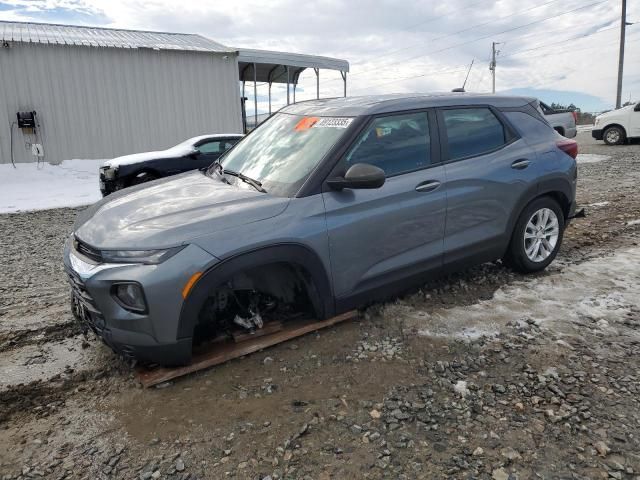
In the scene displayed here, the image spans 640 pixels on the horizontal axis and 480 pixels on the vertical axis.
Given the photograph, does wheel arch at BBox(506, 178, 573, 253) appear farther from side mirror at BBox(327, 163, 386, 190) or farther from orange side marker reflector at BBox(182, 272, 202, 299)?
orange side marker reflector at BBox(182, 272, 202, 299)

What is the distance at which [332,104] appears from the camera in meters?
3.92

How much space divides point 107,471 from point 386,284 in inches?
82.8

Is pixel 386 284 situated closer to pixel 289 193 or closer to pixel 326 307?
pixel 326 307

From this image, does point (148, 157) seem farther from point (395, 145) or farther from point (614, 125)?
point (614, 125)

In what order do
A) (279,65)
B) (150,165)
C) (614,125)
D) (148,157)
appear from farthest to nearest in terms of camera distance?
(279,65) < (614,125) < (148,157) < (150,165)

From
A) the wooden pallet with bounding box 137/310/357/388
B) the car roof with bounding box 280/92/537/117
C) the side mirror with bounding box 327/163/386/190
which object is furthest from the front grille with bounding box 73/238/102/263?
the car roof with bounding box 280/92/537/117

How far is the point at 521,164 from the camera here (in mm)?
4129

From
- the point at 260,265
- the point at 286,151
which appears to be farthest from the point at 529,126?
the point at 260,265

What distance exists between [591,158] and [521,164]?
1109cm

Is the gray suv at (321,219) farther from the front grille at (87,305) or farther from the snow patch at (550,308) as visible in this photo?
the snow patch at (550,308)

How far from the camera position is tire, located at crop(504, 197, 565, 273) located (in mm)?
4273

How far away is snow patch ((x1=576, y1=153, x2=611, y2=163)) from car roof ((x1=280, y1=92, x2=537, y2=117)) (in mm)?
9891

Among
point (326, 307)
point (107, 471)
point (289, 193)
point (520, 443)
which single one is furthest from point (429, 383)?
point (107, 471)

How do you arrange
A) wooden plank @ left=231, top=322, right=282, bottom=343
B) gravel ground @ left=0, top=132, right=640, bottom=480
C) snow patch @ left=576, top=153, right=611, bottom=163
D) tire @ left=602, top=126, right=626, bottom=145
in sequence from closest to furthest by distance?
gravel ground @ left=0, top=132, right=640, bottom=480 → wooden plank @ left=231, top=322, right=282, bottom=343 → snow patch @ left=576, top=153, right=611, bottom=163 → tire @ left=602, top=126, right=626, bottom=145
